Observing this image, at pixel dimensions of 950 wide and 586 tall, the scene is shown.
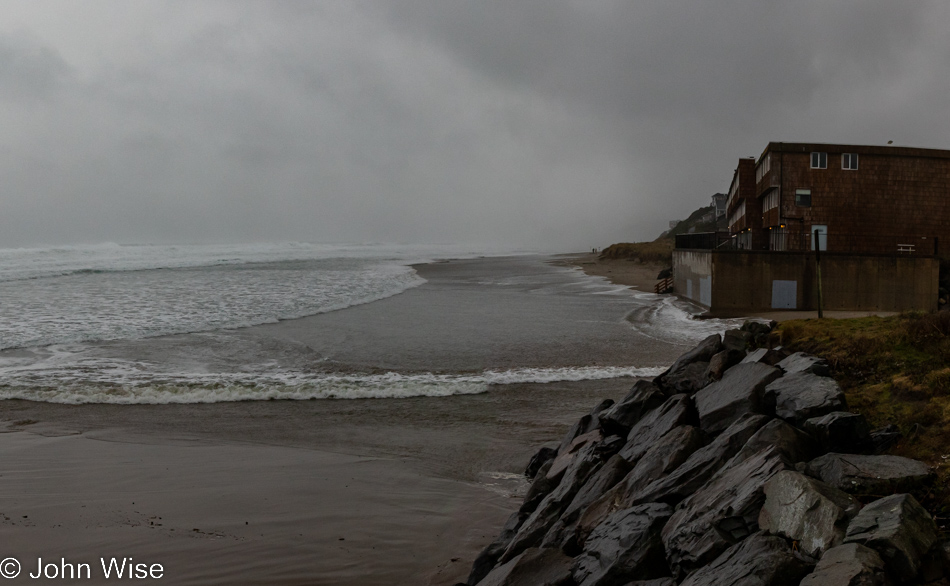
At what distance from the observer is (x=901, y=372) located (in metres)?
6.93

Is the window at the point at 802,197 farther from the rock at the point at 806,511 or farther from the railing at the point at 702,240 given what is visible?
the rock at the point at 806,511

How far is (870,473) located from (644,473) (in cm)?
177

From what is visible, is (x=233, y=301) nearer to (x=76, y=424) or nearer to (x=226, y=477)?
(x=76, y=424)

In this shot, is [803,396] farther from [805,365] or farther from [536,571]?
[536,571]

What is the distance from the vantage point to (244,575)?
6094 millimetres

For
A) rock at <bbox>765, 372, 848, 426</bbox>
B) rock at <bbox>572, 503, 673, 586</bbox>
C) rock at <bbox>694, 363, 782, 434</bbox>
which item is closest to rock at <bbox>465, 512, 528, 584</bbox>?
rock at <bbox>572, 503, 673, 586</bbox>

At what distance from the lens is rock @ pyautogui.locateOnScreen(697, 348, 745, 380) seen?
7898 mm

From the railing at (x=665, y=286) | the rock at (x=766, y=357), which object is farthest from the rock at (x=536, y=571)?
the railing at (x=665, y=286)

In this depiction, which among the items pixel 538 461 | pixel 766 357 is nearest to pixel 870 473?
pixel 766 357

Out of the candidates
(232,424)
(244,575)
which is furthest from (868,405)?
(232,424)

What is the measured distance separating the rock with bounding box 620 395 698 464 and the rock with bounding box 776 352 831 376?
1.13m

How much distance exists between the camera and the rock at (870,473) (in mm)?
4633

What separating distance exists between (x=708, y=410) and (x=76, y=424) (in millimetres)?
10223

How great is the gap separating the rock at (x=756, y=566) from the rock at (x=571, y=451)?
10.5ft
